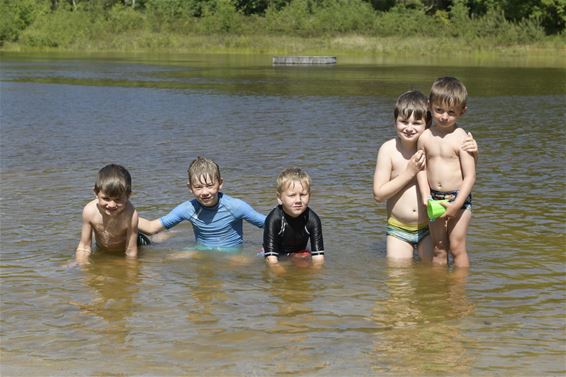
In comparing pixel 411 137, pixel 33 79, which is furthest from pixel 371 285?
pixel 33 79

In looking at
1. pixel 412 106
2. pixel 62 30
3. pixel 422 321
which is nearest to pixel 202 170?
pixel 412 106

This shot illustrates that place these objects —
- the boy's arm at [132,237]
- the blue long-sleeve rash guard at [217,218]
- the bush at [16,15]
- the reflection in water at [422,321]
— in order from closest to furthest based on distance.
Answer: the reflection in water at [422,321] → the boy's arm at [132,237] → the blue long-sleeve rash guard at [217,218] → the bush at [16,15]

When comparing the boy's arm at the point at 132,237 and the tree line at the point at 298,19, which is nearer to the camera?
the boy's arm at the point at 132,237

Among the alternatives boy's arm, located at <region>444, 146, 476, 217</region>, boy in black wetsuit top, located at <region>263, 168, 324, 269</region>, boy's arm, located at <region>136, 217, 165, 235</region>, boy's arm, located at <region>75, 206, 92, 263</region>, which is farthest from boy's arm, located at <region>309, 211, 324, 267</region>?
boy's arm, located at <region>75, 206, 92, 263</region>

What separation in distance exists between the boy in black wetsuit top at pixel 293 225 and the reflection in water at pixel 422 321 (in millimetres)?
601

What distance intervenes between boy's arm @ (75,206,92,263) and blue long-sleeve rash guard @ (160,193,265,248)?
571 millimetres

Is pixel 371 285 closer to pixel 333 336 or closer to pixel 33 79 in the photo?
pixel 333 336

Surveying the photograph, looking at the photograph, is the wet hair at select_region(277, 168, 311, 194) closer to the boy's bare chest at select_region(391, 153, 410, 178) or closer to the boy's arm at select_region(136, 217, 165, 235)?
the boy's bare chest at select_region(391, 153, 410, 178)

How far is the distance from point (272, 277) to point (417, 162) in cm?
128

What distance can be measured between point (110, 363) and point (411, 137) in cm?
284

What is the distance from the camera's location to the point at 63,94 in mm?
24125

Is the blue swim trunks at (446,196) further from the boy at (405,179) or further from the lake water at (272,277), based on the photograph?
the lake water at (272,277)

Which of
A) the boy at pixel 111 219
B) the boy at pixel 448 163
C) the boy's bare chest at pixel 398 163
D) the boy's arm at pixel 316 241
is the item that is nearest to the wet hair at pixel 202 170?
the boy at pixel 111 219

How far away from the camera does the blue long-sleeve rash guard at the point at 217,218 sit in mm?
7223
